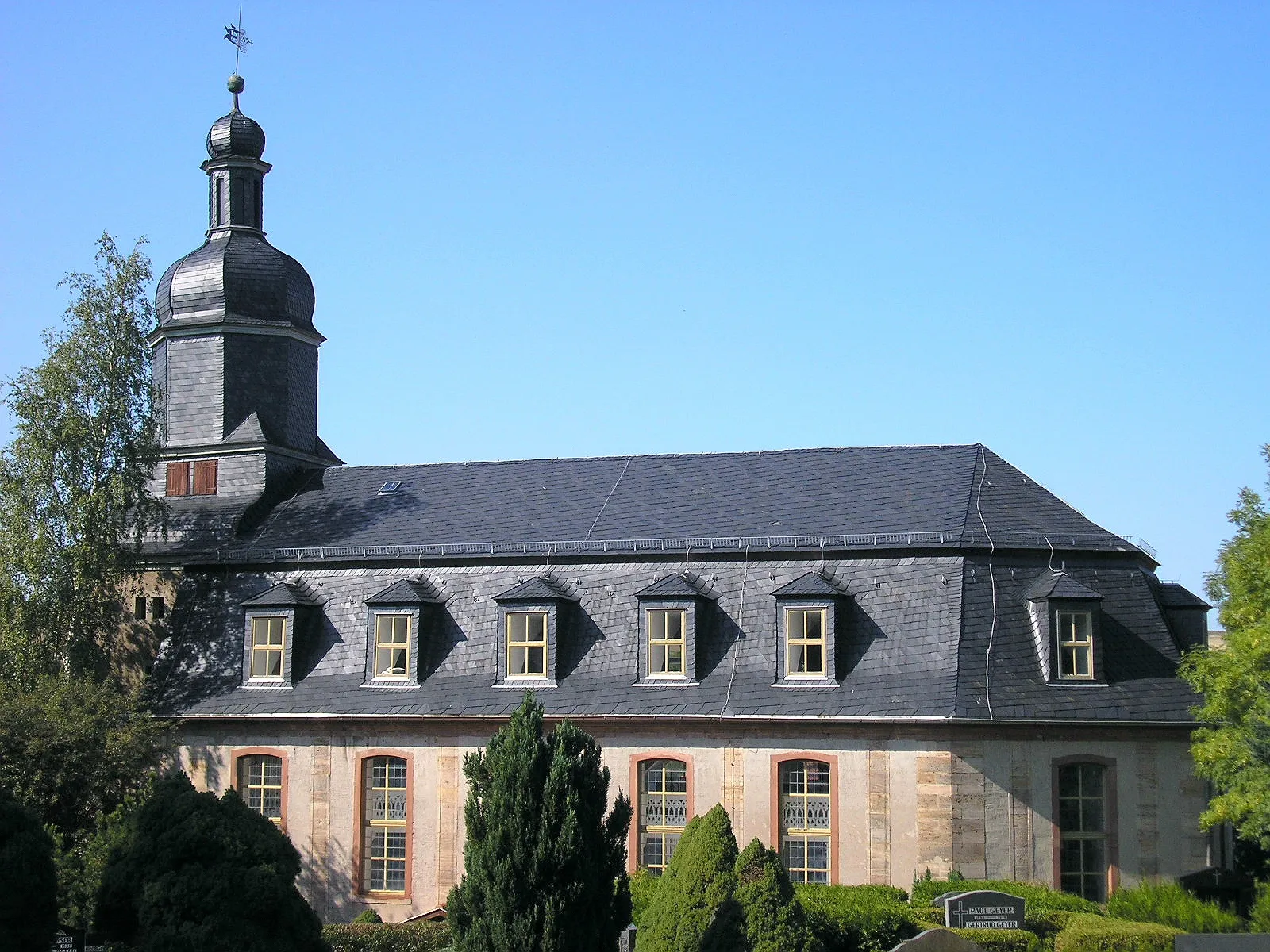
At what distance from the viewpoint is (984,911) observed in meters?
28.1

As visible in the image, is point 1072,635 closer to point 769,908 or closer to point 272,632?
point 769,908

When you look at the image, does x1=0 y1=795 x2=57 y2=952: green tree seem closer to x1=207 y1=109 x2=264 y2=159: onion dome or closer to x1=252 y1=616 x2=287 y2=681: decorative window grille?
x1=252 y1=616 x2=287 y2=681: decorative window grille

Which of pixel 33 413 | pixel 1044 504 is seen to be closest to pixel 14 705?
pixel 33 413

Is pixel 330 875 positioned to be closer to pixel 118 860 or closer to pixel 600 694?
pixel 600 694

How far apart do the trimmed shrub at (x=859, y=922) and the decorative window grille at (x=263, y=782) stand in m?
12.9

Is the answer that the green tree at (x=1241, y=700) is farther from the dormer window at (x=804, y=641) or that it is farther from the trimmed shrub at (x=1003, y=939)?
the dormer window at (x=804, y=641)

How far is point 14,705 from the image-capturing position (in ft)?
112

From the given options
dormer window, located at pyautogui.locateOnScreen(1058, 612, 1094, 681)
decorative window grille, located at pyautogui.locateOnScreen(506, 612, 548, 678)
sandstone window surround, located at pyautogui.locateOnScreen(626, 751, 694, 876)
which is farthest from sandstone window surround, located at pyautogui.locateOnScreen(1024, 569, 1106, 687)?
decorative window grille, located at pyautogui.locateOnScreen(506, 612, 548, 678)

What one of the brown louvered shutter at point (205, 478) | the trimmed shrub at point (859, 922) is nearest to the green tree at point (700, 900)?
the trimmed shrub at point (859, 922)

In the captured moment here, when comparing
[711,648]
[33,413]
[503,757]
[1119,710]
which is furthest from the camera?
[33,413]

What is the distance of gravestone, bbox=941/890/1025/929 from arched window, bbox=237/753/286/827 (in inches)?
606

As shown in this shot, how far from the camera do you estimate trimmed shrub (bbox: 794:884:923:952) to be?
87.5 feet

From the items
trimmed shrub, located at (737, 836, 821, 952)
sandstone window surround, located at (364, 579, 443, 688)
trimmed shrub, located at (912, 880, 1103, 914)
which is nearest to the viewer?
trimmed shrub, located at (737, 836, 821, 952)

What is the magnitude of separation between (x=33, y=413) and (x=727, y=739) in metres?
17.0
